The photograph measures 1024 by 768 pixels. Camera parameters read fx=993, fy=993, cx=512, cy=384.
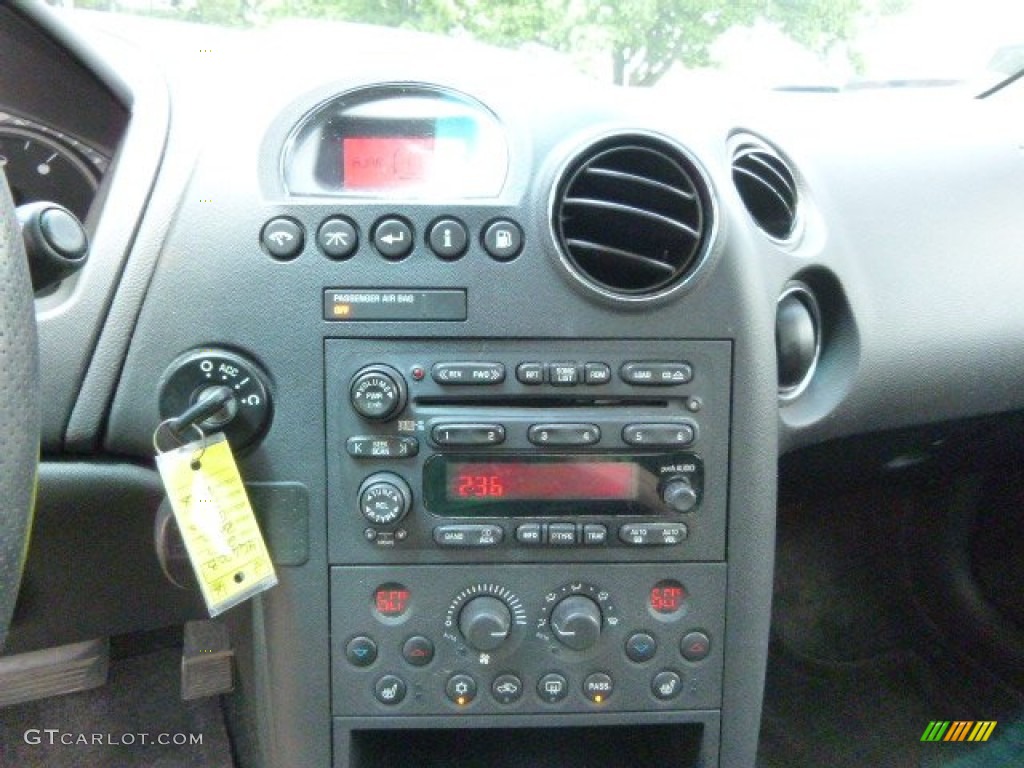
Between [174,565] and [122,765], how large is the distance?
32.2 inches

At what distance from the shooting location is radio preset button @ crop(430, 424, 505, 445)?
1.04 metres

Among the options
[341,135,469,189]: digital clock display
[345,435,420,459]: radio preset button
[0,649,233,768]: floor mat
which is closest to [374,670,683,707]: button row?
[345,435,420,459]: radio preset button

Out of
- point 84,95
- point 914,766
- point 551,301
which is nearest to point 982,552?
point 914,766

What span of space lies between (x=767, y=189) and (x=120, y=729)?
1.49 meters

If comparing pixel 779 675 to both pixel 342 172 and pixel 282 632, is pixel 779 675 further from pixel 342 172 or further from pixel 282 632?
pixel 342 172

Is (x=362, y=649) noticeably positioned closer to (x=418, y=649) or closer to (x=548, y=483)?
(x=418, y=649)

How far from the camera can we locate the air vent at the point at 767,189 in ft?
4.10

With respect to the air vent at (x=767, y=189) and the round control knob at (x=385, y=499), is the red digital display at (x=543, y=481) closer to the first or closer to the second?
the round control knob at (x=385, y=499)

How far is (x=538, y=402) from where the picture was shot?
41.9 inches

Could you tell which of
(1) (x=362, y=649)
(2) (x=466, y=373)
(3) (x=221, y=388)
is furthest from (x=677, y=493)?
(3) (x=221, y=388)

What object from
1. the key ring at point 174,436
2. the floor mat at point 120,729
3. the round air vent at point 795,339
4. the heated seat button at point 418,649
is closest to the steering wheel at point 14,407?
the key ring at point 174,436

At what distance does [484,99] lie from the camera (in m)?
A: 1.06

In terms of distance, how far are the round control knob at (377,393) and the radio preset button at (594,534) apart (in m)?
0.24

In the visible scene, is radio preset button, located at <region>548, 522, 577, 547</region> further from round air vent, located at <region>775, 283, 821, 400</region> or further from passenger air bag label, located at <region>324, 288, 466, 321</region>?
round air vent, located at <region>775, 283, 821, 400</region>
